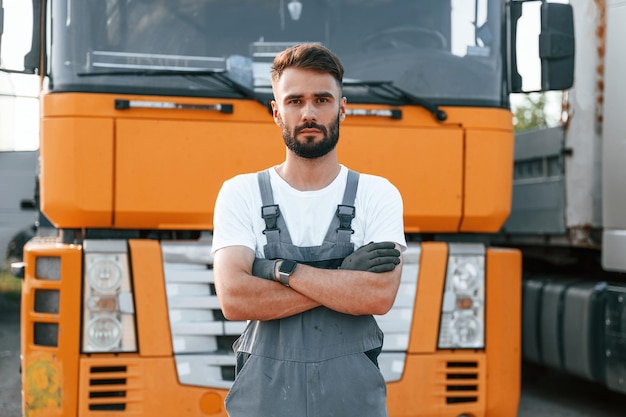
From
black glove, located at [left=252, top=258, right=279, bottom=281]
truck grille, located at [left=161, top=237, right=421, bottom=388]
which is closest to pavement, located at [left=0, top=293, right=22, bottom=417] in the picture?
truck grille, located at [left=161, top=237, right=421, bottom=388]

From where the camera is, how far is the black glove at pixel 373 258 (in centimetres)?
263

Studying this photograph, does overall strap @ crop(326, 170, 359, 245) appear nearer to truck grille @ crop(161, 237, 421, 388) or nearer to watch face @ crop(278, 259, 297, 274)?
watch face @ crop(278, 259, 297, 274)

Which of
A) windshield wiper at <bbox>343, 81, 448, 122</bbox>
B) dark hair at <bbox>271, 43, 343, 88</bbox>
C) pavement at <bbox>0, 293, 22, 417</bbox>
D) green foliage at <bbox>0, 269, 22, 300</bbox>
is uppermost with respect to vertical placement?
windshield wiper at <bbox>343, 81, 448, 122</bbox>

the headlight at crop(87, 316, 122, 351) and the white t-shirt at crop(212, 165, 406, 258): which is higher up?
the white t-shirt at crop(212, 165, 406, 258)

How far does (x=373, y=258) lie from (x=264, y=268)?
Result: 314mm

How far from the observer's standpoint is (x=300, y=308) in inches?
103

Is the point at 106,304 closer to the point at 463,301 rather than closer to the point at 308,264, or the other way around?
the point at 463,301

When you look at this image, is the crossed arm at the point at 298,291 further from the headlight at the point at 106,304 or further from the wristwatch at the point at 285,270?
the headlight at the point at 106,304

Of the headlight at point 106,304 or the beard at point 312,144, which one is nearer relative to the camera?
the beard at point 312,144

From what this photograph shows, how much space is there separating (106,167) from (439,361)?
1.92 metres

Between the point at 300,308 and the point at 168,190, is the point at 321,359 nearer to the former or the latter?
the point at 300,308

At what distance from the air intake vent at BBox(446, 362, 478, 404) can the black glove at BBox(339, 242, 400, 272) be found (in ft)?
7.19

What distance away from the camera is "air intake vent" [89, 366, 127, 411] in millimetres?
4445

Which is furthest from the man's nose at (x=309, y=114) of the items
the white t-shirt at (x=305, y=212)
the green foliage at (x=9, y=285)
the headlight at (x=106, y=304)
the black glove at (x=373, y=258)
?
the green foliage at (x=9, y=285)
